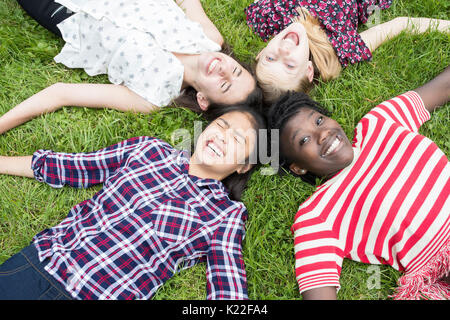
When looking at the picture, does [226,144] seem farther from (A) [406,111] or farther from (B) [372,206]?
(A) [406,111]

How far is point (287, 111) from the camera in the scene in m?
2.76

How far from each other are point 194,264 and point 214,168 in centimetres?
70

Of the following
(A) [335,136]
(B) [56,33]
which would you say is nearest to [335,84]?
(A) [335,136]

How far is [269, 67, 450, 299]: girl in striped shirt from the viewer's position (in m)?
2.41

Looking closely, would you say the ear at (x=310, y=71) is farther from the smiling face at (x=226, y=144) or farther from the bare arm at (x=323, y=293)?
the bare arm at (x=323, y=293)

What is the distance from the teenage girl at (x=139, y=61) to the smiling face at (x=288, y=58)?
7.1 inches

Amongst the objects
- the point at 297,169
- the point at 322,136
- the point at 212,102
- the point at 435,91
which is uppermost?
the point at 435,91

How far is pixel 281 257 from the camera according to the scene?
2.79m

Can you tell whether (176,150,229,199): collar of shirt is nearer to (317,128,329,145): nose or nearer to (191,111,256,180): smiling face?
(191,111,256,180): smiling face

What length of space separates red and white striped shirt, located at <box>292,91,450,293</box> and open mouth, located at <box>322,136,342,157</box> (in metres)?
0.21

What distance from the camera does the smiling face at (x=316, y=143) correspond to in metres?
2.52

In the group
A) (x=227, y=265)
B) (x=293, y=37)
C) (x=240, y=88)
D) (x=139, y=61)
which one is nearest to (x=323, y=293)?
(x=227, y=265)

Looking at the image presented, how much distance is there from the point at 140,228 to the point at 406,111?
2046 millimetres
